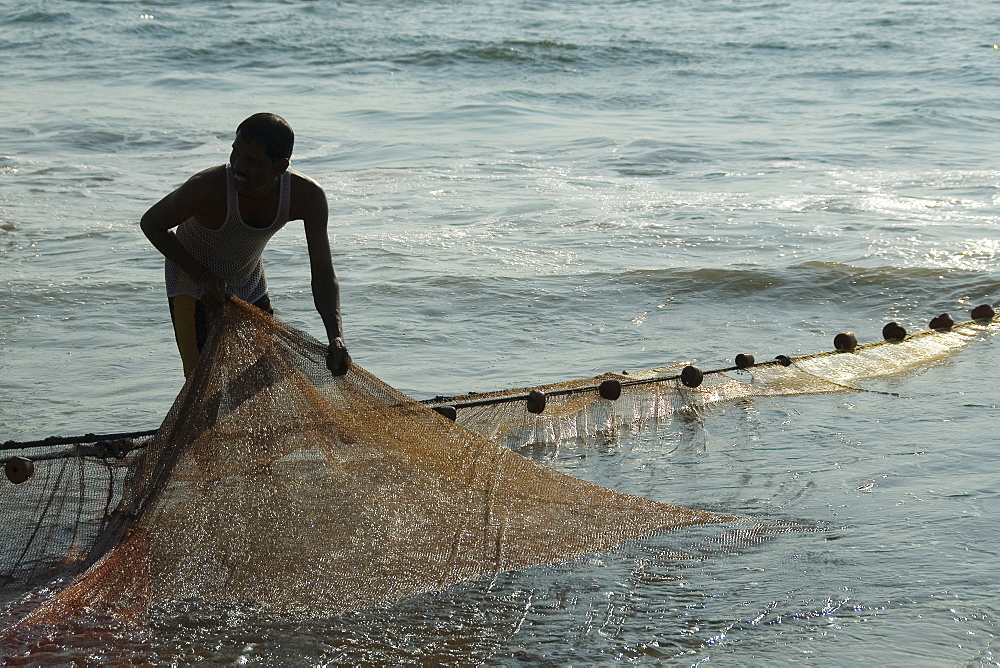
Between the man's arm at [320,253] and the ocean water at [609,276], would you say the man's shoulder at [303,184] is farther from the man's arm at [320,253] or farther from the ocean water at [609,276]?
the ocean water at [609,276]

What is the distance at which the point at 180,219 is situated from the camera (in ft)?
10.9

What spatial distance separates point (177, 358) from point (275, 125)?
2.56 meters

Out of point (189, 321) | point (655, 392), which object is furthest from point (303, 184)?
point (655, 392)

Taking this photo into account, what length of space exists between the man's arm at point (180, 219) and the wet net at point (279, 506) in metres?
0.25

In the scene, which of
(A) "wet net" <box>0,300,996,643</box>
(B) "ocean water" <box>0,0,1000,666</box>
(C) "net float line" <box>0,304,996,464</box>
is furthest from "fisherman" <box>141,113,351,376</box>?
(B) "ocean water" <box>0,0,1000,666</box>

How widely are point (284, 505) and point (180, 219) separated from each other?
3.05 ft

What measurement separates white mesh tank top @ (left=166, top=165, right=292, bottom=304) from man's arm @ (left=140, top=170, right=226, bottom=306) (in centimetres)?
9

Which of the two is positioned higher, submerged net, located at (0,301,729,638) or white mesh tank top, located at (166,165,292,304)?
white mesh tank top, located at (166,165,292,304)

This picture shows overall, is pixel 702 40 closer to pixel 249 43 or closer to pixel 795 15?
pixel 795 15

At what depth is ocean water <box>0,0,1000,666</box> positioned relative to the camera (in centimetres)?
313

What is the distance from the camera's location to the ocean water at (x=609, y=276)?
3127 millimetres

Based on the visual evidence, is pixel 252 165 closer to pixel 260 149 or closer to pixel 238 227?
pixel 260 149

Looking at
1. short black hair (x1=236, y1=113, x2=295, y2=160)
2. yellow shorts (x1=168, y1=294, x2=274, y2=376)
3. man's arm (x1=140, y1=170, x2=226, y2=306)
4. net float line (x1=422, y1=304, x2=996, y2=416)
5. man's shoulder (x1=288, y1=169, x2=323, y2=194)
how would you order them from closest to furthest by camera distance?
short black hair (x1=236, y1=113, x2=295, y2=160), man's arm (x1=140, y1=170, x2=226, y2=306), man's shoulder (x1=288, y1=169, x2=323, y2=194), yellow shorts (x1=168, y1=294, x2=274, y2=376), net float line (x1=422, y1=304, x2=996, y2=416)

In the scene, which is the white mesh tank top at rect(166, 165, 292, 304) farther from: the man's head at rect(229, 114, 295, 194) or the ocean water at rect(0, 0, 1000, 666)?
the ocean water at rect(0, 0, 1000, 666)
